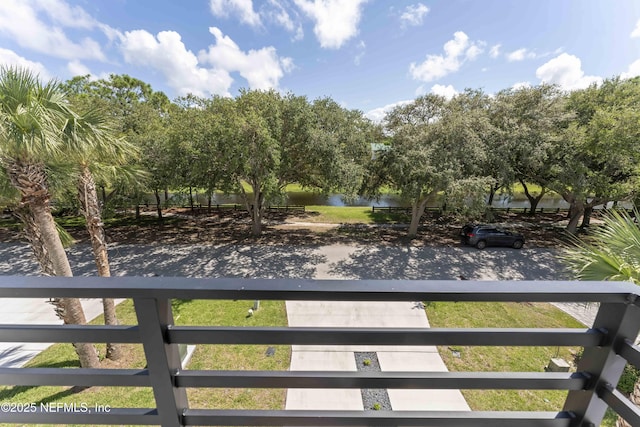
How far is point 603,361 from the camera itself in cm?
107

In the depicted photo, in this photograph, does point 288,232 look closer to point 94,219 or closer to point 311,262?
point 311,262

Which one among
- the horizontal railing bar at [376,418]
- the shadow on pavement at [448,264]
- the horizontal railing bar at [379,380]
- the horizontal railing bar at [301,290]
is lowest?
the shadow on pavement at [448,264]

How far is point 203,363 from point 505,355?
20.5 ft

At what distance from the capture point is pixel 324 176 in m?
11.7

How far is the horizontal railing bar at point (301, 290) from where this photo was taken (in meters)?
0.95

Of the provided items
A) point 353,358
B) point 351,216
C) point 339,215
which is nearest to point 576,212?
point 351,216

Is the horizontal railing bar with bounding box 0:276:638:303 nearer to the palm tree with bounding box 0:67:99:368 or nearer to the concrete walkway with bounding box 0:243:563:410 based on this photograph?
the palm tree with bounding box 0:67:99:368

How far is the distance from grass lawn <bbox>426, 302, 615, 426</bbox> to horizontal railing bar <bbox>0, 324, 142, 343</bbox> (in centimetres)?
398

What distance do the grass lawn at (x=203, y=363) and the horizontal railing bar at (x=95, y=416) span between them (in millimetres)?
2567

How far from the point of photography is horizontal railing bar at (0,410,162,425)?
3.73ft

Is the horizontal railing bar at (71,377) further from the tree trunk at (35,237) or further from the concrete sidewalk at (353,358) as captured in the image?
the tree trunk at (35,237)

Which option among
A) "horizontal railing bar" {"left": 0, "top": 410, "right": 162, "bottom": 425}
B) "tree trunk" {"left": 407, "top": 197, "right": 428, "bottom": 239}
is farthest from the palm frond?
"tree trunk" {"left": 407, "top": 197, "right": 428, "bottom": 239}

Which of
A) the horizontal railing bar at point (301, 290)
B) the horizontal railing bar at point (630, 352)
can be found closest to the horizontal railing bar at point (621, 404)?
→ the horizontal railing bar at point (630, 352)

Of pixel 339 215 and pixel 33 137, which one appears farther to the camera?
pixel 339 215
